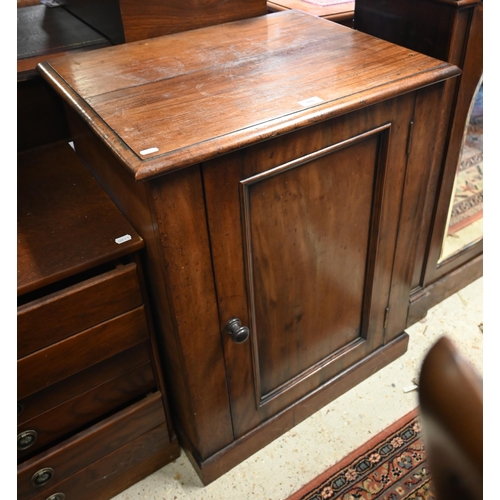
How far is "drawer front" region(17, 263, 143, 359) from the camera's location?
86 centimetres

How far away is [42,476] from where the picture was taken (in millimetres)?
1036

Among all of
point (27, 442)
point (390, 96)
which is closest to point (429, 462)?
point (390, 96)

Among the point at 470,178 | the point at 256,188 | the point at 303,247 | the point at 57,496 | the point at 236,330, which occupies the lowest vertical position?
the point at 57,496

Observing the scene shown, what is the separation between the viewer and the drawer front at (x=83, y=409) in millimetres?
999

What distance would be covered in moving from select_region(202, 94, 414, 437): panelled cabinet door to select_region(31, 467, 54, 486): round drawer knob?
1.31ft

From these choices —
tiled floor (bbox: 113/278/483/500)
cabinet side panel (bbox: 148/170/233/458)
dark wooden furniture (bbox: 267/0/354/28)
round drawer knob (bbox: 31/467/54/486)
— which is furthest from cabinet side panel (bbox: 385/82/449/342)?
round drawer knob (bbox: 31/467/54/486)

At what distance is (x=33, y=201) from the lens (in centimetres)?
104

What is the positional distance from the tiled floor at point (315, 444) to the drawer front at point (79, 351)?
1.46ft

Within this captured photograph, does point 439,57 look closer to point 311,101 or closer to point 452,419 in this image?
point 311,101

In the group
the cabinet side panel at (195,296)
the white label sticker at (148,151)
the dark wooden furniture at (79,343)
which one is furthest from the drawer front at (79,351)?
the white label sticker at (148,151)

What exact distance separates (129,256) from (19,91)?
0.51 m

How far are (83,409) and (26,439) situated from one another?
115mm

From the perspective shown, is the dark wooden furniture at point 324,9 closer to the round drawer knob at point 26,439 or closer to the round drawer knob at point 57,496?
the round drawer knob at point 26,439

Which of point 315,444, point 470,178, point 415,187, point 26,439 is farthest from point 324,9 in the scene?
point 26,439
